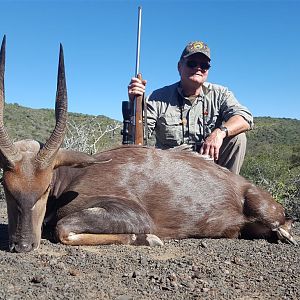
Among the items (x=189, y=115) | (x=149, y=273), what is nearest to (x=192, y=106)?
(x=189, y=115)

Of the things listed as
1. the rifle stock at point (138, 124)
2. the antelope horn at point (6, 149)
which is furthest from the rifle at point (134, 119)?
the antelope horn at point (6, 149)

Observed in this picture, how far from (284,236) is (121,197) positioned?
1915mm

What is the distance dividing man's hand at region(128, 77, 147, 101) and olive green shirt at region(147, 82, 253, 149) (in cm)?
60

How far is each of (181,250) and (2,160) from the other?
189 centimetres

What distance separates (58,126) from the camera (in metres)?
4.96

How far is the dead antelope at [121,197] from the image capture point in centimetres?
464

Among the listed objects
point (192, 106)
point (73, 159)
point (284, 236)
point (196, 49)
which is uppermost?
point (196, 49)

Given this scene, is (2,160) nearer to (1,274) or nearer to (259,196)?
(1,274)

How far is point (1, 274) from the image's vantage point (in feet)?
12.3

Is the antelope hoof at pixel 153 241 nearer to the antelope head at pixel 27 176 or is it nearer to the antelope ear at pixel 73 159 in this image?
the antelope ear at pixel 73 159

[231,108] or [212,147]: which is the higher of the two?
[231,108]

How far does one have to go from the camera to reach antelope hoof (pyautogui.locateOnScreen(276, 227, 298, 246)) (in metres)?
5.72

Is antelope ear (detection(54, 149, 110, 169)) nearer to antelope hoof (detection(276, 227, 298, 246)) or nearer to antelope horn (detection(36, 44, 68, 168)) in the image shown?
antelope horn (detection(36, 44, 68, 168))

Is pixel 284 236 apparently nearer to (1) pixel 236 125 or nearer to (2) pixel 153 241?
(2) pixel 153 241
